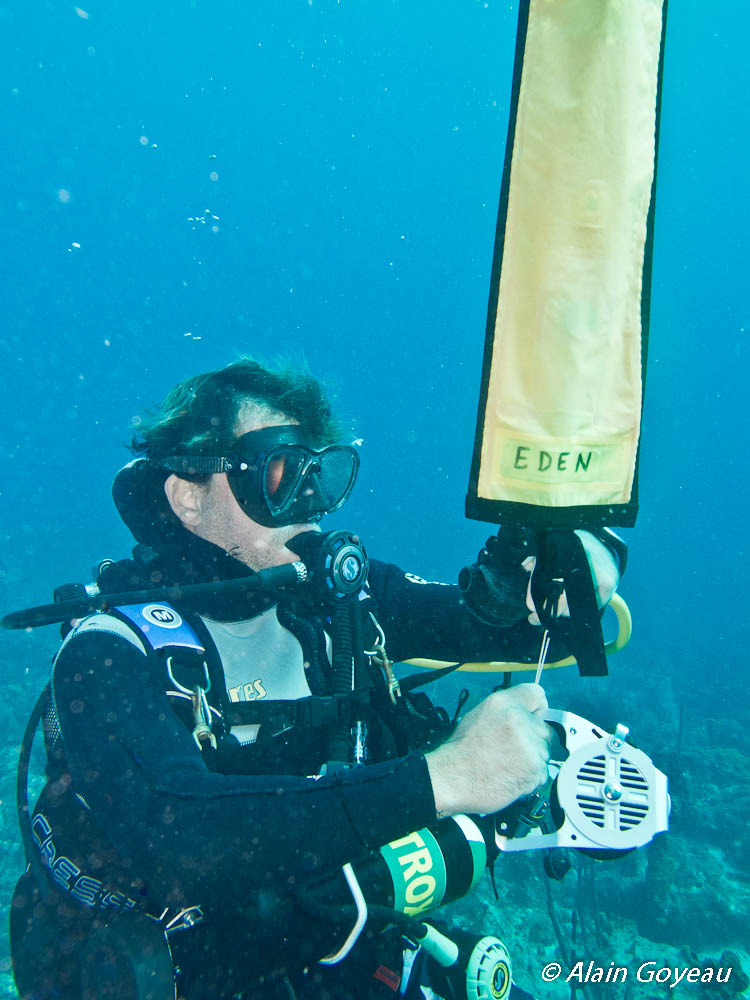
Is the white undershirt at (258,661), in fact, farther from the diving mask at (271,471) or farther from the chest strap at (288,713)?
the diving mask at (271,471)

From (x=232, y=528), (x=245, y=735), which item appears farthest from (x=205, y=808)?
(x=232, y=528)

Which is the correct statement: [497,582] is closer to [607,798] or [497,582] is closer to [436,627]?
[607,798]

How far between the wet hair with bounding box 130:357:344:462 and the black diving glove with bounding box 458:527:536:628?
147 centimetres

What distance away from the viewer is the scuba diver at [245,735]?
5.21ft

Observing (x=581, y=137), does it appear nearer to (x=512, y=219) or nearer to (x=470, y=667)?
(x=512, y=219)

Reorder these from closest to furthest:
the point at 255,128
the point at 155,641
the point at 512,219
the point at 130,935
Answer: the point at 512,219 → the point at 130,935 → the point at 155,641 → the point at 255,128

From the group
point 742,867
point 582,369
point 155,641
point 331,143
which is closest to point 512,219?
point 582,369

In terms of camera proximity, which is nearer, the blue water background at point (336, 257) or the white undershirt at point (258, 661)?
the white undershirt at point (258, 661)

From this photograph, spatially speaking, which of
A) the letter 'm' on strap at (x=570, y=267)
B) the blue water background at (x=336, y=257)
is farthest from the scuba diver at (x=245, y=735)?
the blue water background at (x=336, y=257)

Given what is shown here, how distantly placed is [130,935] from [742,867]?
1222 cm

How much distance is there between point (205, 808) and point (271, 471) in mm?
1564

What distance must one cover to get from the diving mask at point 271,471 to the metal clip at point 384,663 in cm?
69

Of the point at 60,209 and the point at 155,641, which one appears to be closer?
the point at 155,641

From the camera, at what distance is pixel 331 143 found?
260 feet
